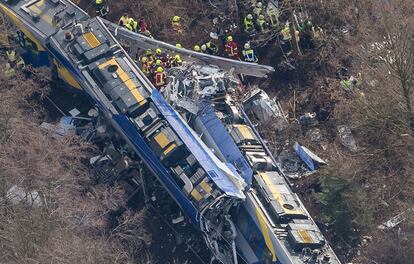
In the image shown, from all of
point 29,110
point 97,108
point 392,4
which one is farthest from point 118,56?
point 392,4

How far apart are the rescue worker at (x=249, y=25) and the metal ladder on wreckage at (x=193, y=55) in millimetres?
2481

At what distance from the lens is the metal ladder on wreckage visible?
910 inches

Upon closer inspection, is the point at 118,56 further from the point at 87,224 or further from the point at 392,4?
the point at 392,4

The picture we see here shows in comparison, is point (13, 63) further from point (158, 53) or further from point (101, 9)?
point (158, 53)

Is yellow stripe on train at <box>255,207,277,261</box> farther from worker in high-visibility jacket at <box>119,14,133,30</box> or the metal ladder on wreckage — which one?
worker in high-visibility jacket at <box>119,14,133,30</box>

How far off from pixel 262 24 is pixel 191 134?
275 inches

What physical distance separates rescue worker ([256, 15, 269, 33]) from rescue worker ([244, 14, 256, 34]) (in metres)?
0.24

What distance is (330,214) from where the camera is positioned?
20.4 m

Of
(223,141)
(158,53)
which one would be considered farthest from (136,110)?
(158,53)

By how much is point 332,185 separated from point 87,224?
7.66 metres

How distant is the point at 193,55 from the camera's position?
2348 centimetres

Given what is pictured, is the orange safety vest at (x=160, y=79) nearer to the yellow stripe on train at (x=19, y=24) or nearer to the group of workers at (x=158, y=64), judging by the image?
the group of workers at (x=158, y=64)

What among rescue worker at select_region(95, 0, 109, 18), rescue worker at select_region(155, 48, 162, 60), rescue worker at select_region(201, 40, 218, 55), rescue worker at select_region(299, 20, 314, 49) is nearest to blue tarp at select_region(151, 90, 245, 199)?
rescue worker at select_region(155, 48, 162, 60)

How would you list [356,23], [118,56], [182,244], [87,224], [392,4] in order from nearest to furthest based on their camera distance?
[87,224] < [182,244] < [118,56] < [392,4] < [356,23]
